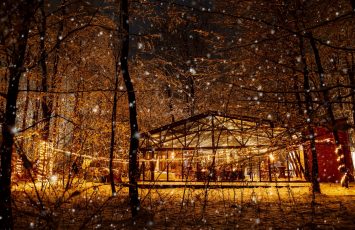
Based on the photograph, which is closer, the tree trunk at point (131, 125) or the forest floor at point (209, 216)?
the forest floor at point (209, 216)

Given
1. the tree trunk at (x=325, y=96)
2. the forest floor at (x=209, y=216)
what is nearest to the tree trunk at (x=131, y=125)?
the forest floor at (x=209, y=216)

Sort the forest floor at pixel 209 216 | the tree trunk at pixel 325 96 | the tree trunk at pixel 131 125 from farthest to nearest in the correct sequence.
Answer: the tree trunk at pixel 131 125 < the forest floor at pixel 209 216 < the tree trunk at pixel 325 96

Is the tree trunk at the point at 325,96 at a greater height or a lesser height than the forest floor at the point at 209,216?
greater

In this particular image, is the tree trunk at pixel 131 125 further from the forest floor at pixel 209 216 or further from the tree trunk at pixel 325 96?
the tree trunk at pixel 325 96

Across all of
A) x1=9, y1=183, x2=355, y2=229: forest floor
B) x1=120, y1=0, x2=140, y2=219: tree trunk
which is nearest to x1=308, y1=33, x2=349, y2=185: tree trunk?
x1=9, y1=183, x2=355, y2=229: forest floor

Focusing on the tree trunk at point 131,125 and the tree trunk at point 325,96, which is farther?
the tree trunk at point 131,125

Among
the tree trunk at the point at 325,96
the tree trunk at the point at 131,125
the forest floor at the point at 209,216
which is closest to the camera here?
the tree trunk at the point at 325,96

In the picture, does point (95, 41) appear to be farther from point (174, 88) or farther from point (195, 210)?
point (195, 210)

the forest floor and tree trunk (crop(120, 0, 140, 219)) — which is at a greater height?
tree trunk (crop(120, 0, 140, 219))

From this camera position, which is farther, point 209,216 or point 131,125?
point 131,125

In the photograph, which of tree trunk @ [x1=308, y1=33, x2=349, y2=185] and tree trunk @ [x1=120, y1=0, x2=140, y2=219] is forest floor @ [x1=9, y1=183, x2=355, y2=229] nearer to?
tree trunk @ [x1=120, y1=0, x2=140, y2=219]

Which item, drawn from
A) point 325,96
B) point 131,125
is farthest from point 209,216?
point 325,96

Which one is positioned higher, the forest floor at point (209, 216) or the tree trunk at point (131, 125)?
the tree trunk at point (131, 125)

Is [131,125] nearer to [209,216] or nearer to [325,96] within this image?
[209,216]
